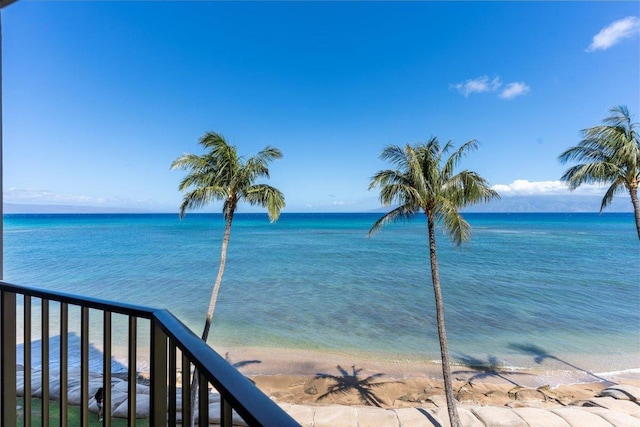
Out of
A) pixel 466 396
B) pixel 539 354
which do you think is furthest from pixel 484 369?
pixel 539 354

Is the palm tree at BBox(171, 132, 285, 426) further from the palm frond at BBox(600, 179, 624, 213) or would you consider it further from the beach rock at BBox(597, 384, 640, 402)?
the beach rock at BBox(597, 384, 640, 402)

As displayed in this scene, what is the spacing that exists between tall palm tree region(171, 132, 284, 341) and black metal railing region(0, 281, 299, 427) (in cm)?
646

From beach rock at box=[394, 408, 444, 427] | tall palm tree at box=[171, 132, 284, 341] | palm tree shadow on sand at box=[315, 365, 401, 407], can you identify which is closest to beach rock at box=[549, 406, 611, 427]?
beach rock at box=[394, 408, 444, 427]

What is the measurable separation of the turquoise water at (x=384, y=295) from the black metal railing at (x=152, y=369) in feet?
33.1

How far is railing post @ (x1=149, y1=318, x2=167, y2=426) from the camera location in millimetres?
1066

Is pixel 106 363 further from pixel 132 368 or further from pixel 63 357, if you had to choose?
pixel 63 357

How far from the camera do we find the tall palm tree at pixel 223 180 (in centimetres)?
811

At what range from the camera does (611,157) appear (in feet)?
24.7

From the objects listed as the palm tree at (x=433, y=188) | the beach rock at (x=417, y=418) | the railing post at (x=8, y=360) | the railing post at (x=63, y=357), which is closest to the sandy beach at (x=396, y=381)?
the beach rock at (x=417, y=418)

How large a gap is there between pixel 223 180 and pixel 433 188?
591cm

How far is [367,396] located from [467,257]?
2436cm

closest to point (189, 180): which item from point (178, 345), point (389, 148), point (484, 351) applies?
point (389, 148)

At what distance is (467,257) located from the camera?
92.5 feet

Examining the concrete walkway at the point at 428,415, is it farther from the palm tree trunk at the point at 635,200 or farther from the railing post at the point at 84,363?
the railing post at the point at 84,363
